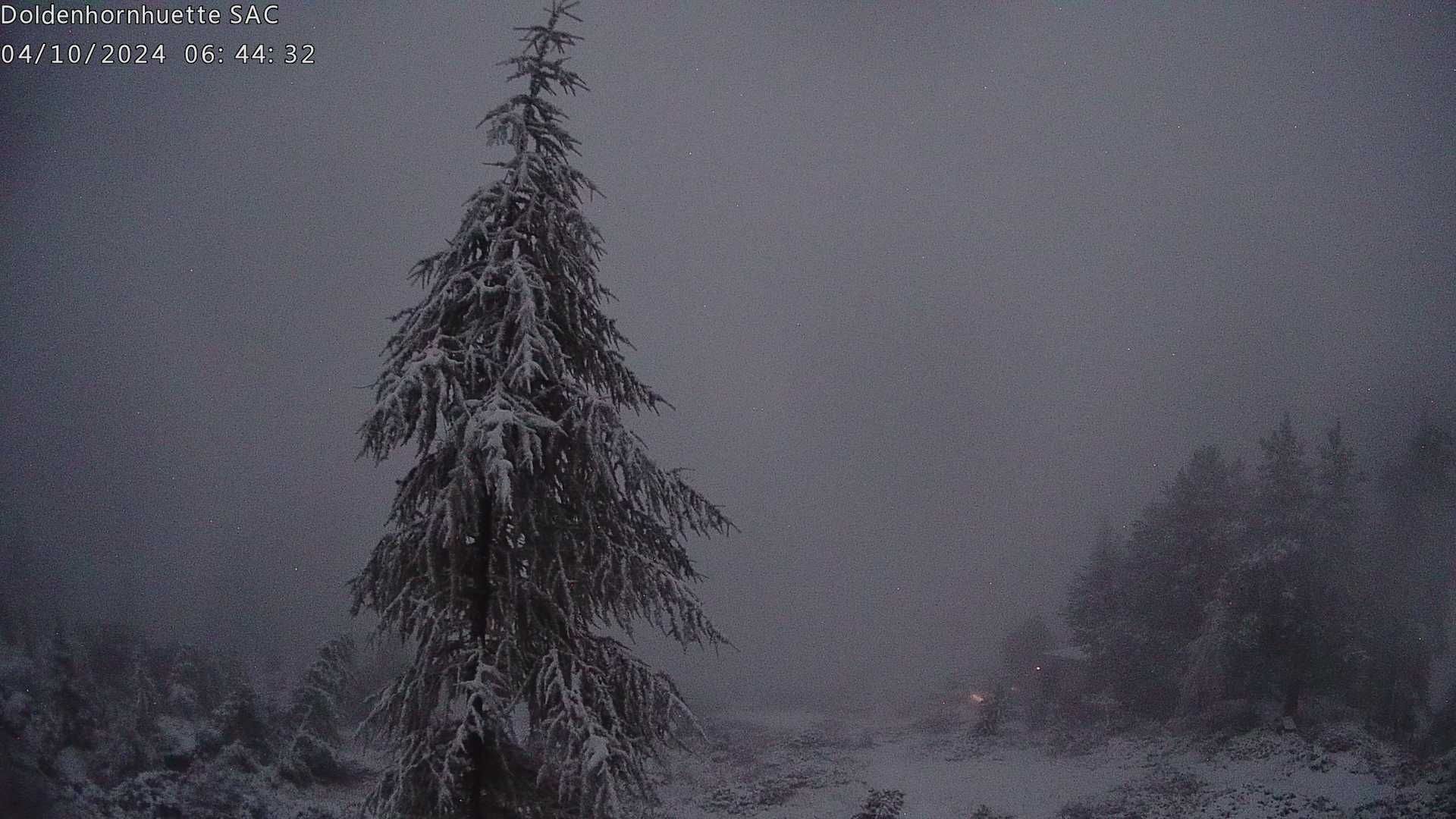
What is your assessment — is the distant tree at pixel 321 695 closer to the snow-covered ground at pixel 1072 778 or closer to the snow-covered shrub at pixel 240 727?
the snow-covered shrub at pixel 240 727

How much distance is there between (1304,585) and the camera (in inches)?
1180

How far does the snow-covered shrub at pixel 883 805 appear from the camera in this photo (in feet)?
82.6

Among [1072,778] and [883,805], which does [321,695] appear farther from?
[1072,778]

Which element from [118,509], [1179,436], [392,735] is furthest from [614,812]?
[1179,436]

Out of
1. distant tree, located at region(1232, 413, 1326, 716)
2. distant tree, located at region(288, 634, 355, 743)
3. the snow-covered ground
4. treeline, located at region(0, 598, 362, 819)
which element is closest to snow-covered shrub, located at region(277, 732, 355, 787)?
treeline, located at region(0, 598, 362, 819)

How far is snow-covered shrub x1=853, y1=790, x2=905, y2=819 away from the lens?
2517 centimetres

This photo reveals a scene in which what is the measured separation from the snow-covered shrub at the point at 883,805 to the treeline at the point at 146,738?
59.1 ft

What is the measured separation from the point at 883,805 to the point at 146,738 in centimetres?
2484

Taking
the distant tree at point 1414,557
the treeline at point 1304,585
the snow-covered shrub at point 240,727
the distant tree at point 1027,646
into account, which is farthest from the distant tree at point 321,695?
the distant tree at point 1027,646

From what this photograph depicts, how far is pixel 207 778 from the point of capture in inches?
870

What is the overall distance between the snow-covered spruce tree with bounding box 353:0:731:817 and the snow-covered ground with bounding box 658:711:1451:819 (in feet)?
48.9

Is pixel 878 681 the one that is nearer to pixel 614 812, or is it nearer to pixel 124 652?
pixel 124 652

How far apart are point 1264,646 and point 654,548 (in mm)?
33715

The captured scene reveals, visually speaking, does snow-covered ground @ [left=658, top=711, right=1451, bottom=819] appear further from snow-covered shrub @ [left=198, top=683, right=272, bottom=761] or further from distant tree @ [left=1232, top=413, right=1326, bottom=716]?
snow-covered shrub @ [left=198, top=683, right=272, bottom=761]
